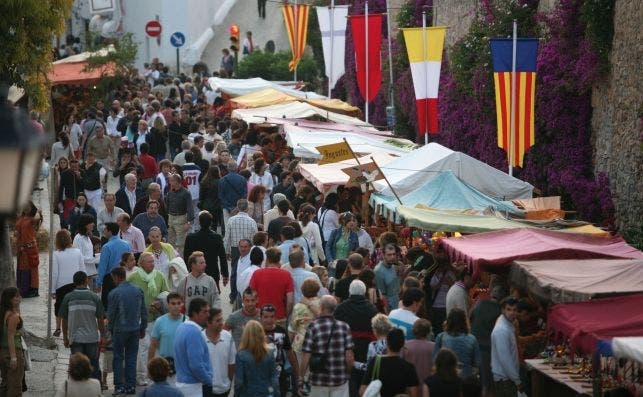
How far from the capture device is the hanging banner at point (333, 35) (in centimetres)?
3338

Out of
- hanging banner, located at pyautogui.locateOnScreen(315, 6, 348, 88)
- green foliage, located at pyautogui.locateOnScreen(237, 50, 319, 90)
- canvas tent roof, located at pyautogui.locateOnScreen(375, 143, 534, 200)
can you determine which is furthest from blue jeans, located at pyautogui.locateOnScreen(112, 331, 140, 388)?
green foliage, located at pyautogui.locateOnScreen(237, 50, 319, 90)

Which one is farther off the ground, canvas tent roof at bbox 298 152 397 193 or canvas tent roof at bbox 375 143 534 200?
canvas tent roof at bbox 375 143 534 200

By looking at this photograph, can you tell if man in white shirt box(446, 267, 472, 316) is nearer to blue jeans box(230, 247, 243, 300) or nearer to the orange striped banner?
blue jeans box(230, 247, 243, 300)

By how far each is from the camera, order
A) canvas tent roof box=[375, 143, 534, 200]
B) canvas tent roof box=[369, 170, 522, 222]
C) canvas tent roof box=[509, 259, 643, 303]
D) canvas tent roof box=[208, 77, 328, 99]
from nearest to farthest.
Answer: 1. canvas tent roof box=[509, 259, 643, 303]
2. canvas tent roof box=[369, 170, 522, 222]
3. canvas tent roof box=[375, 143, 534, 200]
4. canvas tent roof box=[208, 77, 328, 99]

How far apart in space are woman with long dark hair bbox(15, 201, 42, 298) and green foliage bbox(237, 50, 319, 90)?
99.2 ft

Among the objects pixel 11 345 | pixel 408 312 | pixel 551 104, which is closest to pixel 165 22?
pixel 551 104

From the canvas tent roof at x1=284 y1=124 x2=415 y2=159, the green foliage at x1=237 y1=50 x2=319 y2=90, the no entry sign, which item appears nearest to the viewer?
the canvas tent roof at x1=284 y1=124 x2=415 y2=159

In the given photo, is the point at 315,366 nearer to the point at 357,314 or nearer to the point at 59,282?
the point at 357,314

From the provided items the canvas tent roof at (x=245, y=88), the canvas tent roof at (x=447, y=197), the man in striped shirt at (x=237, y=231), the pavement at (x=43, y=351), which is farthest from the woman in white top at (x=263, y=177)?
the canvas tent roof at (x=245, y=88)

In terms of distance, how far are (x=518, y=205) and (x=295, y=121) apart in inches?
475

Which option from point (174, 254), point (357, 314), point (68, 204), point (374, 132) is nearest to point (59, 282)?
point (174, 254)

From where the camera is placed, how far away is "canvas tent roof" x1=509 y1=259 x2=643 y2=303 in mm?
12086

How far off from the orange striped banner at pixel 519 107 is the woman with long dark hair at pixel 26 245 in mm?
6190

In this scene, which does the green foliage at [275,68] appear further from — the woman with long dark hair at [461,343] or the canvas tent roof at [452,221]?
the woman with long dark hair at [461,343]
